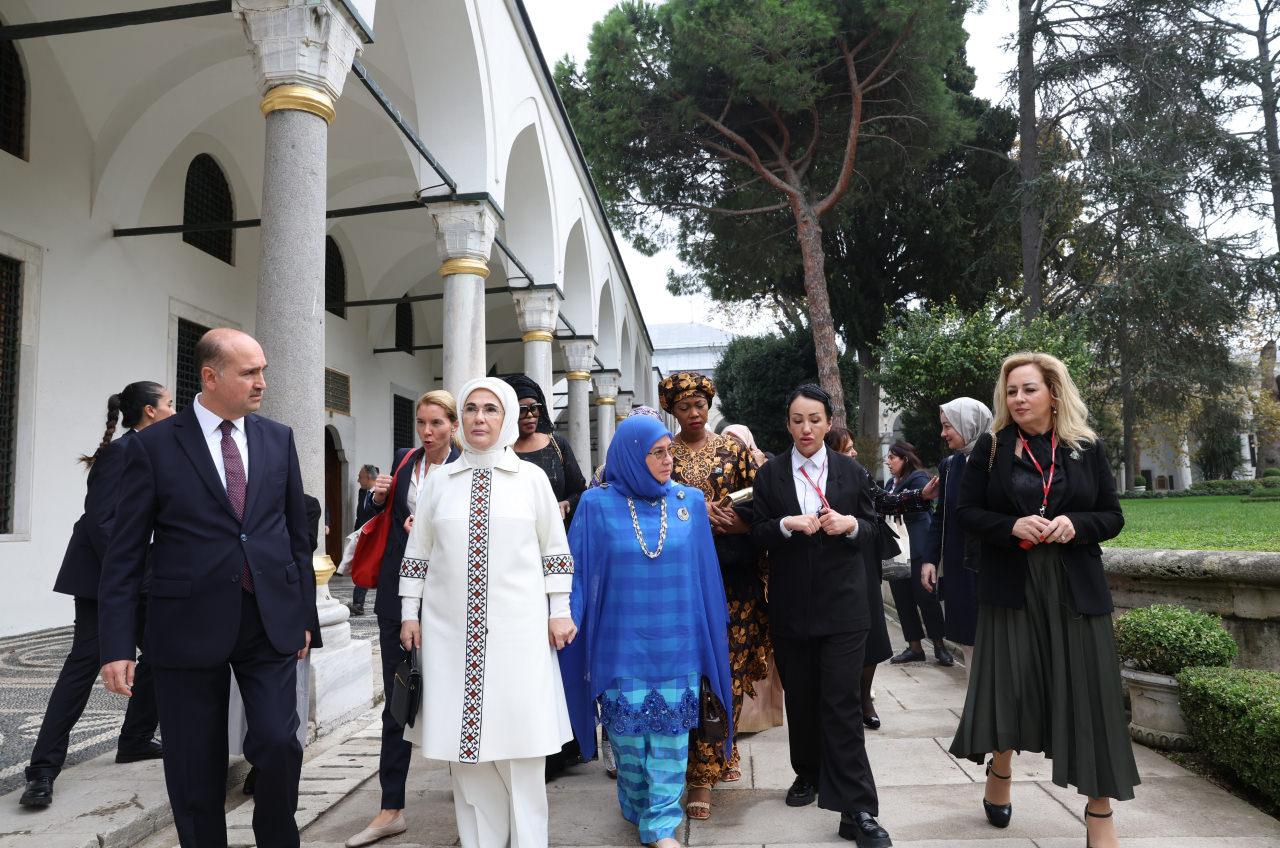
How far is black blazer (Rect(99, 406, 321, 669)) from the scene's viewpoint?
248 cm

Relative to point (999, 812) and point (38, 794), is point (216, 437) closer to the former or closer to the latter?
point (38, 794)

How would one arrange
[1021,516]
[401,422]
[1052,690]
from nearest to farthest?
[1052,690], [1021,516], [401,422]

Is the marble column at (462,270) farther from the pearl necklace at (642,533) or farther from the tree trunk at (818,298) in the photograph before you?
the tree trunk at (818,298)

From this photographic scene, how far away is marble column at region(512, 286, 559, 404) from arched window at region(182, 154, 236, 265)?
12.6ft

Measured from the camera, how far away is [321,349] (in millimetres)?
5066

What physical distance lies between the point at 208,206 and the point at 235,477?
9717 mm

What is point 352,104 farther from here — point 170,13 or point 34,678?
point 34,678

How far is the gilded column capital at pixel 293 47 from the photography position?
5094mm

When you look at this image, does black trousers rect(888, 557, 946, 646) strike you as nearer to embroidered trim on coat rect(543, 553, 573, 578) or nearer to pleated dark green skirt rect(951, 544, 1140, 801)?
pleated dark green skirt rect(951, 544, 1140, 801)

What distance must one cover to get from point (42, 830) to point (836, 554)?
3.13 m

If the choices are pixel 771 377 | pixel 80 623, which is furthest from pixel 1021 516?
pixel 771 377

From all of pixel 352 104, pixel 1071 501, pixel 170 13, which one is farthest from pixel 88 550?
pixel 352 104

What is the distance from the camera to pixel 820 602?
11.2ft

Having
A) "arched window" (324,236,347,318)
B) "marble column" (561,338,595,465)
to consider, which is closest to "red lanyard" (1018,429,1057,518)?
"marble column" (561,338,595,465)
